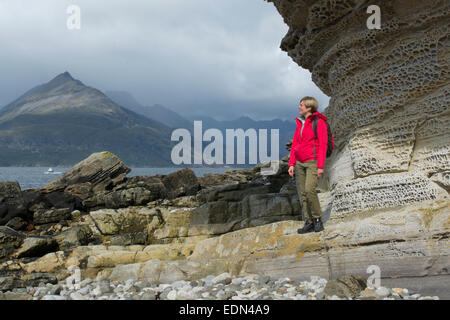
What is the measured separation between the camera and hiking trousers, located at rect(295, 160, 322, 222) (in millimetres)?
6188

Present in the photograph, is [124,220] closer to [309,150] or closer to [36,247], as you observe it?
[36,247]

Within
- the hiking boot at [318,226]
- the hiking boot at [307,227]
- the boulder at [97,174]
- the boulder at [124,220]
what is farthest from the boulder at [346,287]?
the boulder at [97,174]

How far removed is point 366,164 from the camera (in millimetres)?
6996

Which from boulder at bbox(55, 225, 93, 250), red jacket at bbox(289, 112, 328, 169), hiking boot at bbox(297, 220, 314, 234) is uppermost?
red jacket at bbox(289, 112, 328, 169)

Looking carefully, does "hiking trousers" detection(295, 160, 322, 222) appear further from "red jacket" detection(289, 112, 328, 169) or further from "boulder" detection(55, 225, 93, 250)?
"boulder" detection(55, 225, 93, 250)

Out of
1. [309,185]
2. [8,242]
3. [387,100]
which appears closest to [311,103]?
[309,185]

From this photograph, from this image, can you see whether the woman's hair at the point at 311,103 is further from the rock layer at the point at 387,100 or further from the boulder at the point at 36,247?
the boulder at the point at 36,247

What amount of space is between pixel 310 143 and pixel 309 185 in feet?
2.32

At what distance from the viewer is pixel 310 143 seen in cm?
619

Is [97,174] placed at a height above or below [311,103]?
above

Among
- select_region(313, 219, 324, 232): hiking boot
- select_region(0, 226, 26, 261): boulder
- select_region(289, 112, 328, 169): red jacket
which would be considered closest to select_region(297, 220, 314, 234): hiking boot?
select_region(313, 219, 324, 232): hiking boot

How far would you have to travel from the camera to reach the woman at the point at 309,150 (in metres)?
6.04

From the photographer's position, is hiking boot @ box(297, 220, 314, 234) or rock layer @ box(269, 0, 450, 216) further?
hiking boot @ box(297, 220, 314, 234)
